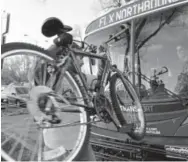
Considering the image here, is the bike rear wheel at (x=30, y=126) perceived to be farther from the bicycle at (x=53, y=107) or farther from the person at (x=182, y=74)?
the person at (x=182, y=74)

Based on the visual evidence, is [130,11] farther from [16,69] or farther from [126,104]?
[16,69]

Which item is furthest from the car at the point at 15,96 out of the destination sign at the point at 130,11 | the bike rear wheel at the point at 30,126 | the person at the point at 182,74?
the person at the point at 182,74

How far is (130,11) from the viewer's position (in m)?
2.90

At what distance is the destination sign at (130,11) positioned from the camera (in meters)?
2.70

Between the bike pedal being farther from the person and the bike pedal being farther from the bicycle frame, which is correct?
the person

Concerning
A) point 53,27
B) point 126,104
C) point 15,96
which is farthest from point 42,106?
point 126,104

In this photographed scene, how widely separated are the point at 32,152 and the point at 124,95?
4.39 feet

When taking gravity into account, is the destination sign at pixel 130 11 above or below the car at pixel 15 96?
above

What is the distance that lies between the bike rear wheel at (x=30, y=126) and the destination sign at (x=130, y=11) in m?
1.43

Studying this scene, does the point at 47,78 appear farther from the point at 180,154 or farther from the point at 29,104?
the point at 180,154

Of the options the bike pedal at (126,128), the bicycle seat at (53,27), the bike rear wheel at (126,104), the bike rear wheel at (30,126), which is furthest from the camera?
the bike rear wheel at (126,104)

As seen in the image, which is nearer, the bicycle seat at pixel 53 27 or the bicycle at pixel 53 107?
the bicycle at pixel 53 107

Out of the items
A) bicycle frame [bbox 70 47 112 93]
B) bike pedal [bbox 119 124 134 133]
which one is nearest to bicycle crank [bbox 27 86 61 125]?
bicycle frame [bbox 70 47 112 93]

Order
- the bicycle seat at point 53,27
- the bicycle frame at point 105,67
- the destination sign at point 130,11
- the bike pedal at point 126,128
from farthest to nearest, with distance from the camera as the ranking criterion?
the destination sign at point 130,11, the bike pedal at point 126,128, the bicycle frame at point 105,67, the bicycle seat at point 53,27
